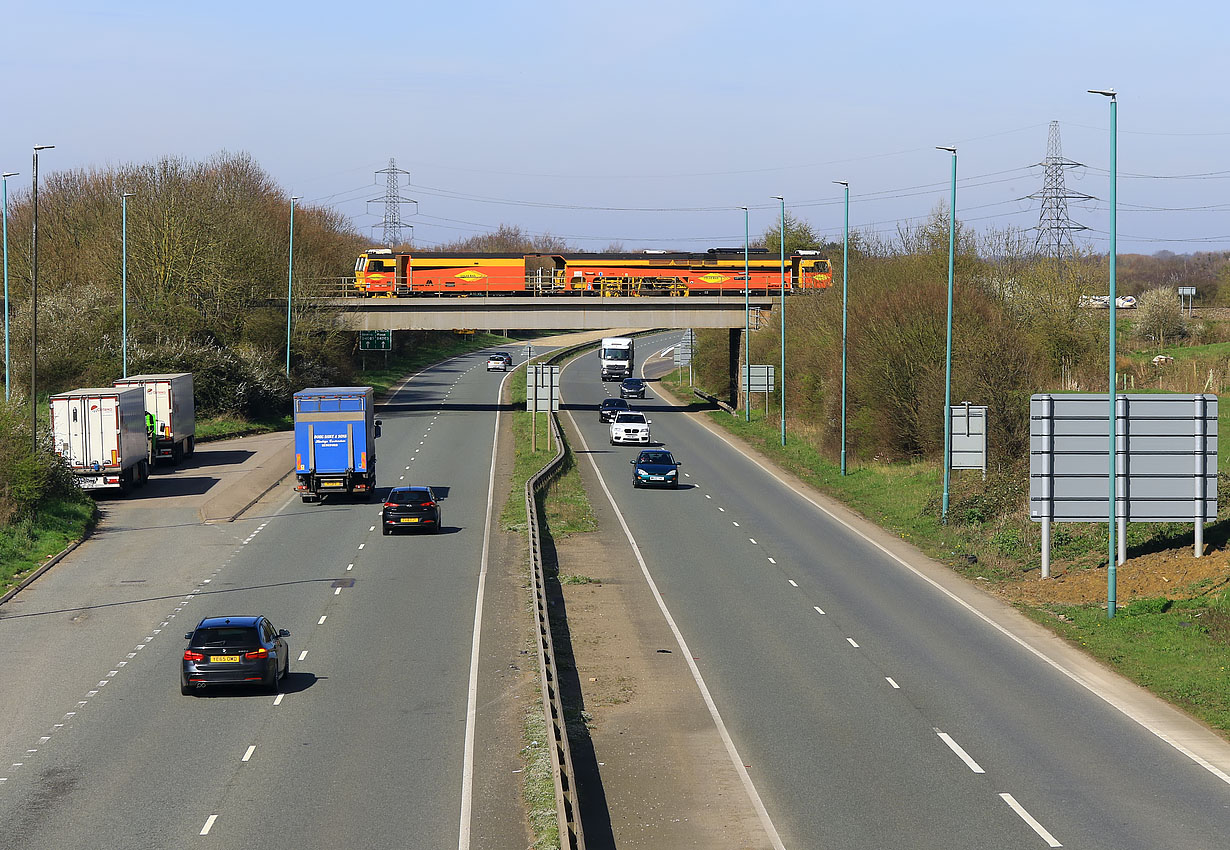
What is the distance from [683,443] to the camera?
66688mm

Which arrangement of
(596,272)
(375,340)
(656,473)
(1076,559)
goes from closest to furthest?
(1076,559) < (656,473) < (375,340) < (596,272)

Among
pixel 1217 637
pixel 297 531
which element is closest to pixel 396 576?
pixel 297 531

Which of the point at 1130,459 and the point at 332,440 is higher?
Result: the point at 1130,459

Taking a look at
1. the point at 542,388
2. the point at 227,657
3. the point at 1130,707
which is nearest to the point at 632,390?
the point at 542,388

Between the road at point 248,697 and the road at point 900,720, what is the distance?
12.2 ft

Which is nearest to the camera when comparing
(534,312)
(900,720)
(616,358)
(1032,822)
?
(1032,822)

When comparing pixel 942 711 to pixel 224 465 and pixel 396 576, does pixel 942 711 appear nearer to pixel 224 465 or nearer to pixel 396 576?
pixel 396 576

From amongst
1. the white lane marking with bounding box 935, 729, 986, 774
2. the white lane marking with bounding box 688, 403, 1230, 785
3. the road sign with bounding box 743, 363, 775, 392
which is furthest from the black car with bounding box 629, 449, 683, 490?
the white lane marking with bounding box 935, 729, 986, 774

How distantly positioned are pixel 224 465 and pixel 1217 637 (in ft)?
135

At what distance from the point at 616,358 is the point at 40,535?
75.2 m

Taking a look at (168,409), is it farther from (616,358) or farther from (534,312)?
(616,358)

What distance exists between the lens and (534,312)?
79500 mm

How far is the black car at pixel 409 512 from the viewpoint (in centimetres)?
3816

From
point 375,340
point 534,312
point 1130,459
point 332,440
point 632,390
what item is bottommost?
point 332,440
